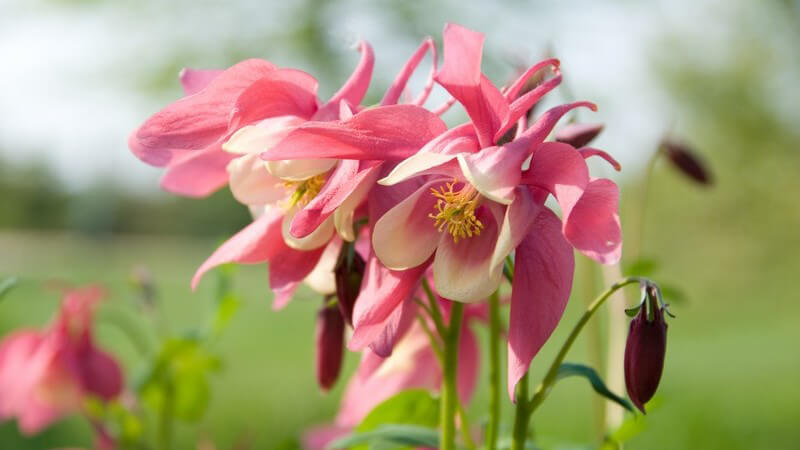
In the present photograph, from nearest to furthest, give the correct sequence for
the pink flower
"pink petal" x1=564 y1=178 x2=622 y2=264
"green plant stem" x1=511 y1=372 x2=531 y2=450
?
1. "pink petal" x1=564 y1=178 x2=622 y2=264
2. "green plant stem" x1=511 y1=372 x2=531 y2=450
3. the pink flower

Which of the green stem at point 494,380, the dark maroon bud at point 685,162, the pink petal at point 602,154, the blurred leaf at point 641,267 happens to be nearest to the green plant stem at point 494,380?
the green stem at point 494,380

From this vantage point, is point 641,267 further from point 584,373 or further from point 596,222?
point 596,222

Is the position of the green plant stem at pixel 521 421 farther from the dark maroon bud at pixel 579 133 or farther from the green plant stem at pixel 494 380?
the dark maroon bud at pixel 579 133

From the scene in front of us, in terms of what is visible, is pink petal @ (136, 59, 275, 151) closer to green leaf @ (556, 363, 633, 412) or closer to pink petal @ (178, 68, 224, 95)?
pink petal @ (178, 68, 224, 95)

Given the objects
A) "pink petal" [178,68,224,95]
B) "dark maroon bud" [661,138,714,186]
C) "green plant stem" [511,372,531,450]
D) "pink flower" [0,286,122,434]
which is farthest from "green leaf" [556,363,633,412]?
"pink flower" [0,286,122,434]

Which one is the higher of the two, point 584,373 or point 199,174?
point 199,174

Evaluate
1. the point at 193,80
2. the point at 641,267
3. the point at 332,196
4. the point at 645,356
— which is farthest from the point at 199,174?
the point at 641,267
